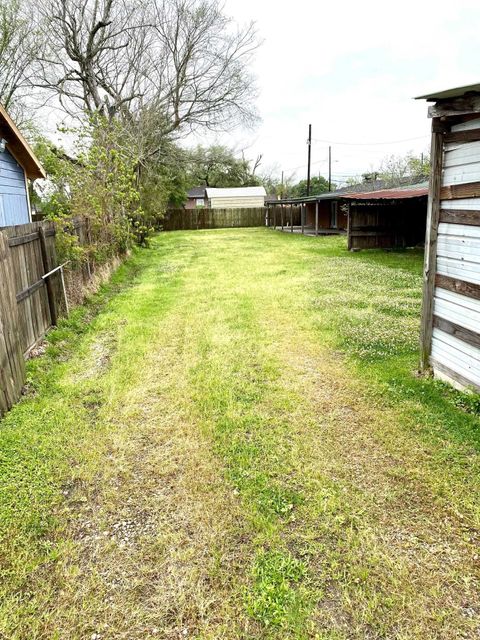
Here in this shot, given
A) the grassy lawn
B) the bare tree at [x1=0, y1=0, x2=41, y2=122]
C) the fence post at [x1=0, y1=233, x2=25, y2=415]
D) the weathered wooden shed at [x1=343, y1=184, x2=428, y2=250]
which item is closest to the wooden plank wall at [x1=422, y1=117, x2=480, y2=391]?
the grassy lawn

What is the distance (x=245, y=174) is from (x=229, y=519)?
48307 mm

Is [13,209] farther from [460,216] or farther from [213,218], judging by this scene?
[213,218]

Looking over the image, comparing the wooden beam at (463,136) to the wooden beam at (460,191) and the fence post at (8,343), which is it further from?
the fence post at (8,343)

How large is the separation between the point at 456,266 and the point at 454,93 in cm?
145

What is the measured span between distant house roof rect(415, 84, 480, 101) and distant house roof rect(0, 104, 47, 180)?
25.7ft

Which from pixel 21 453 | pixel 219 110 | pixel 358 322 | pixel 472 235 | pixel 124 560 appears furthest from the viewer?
pixel 219 110

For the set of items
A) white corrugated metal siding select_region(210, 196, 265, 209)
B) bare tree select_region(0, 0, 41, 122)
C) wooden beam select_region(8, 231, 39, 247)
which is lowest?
wooden beam select_region(8, 231, 39, 247)

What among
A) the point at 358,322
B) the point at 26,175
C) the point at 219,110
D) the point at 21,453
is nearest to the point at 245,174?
the point at 219,110

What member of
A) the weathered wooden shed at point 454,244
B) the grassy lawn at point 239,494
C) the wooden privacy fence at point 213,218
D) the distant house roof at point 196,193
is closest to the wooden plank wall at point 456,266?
the weathered wooden shed at point 454,244

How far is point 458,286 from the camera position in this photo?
150 inches

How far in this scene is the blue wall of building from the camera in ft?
30.2

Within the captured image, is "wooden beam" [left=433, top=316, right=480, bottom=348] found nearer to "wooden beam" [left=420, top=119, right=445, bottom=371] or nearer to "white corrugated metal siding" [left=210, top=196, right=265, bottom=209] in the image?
"wooden beam" [left=420, top=119, right=445, bottom=371]

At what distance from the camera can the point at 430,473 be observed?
2826 mm

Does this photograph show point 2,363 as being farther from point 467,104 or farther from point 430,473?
point 467,104
